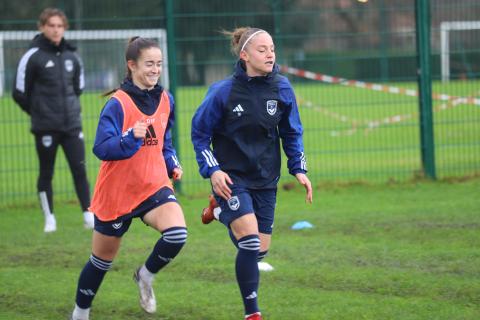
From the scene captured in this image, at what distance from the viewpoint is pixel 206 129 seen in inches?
236

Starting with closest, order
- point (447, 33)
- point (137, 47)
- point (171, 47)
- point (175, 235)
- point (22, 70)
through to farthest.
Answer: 1. point (175, 235)
2. point (137, 47)
3. point (22, 70)
4. point (171, 47)
5. point (447, 33)

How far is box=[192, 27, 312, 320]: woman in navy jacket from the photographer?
584 cm

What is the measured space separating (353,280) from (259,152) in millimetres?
1795

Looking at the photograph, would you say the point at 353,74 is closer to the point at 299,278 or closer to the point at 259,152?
the point at 299,278

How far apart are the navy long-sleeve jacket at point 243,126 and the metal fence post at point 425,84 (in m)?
6.88

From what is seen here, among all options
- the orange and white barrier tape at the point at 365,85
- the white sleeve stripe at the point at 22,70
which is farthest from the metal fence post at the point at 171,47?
the white sleeve stripe at the point at 22,70

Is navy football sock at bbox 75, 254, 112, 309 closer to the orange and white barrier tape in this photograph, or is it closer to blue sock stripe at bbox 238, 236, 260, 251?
blue sock stripe at bbox 238, 236, 260, 251

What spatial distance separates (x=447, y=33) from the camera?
12.8 metres

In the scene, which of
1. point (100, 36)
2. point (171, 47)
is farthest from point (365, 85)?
point (100, 36)

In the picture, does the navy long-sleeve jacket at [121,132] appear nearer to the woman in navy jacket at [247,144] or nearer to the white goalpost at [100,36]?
the woman in navy jacket at [247,144]

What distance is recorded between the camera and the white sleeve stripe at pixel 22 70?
970 centimetres

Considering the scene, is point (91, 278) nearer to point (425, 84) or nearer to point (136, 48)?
point (136, 48)

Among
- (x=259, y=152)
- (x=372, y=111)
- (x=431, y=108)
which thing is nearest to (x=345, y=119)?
(x=372, y=111)

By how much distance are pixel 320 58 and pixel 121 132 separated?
7.43 metres
